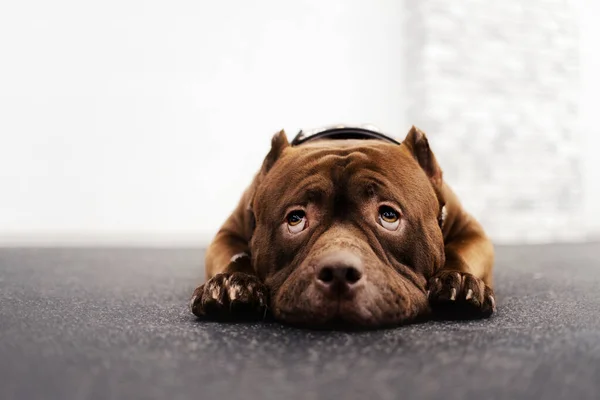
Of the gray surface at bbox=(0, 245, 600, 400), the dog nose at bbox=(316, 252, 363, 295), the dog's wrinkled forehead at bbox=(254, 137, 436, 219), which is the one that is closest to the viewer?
the gray surface at bbox=(0, 245, 600, 400)

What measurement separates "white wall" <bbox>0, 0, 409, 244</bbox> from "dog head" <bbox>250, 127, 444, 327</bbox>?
4829mm

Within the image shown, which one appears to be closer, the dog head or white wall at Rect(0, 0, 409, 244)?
the dog head

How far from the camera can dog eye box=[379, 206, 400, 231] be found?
6.47ft

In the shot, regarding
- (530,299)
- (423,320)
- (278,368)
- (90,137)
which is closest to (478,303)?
(423,320)

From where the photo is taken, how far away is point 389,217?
199 cm

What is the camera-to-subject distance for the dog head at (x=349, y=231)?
5.45 feet

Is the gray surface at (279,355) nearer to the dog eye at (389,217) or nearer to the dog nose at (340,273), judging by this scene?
the dog nose at (340,273)

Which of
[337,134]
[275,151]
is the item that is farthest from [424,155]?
[275,151]

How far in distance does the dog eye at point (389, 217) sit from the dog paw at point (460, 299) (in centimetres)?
22

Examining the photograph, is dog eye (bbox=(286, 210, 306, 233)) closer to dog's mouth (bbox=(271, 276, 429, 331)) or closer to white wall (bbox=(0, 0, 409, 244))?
dog's mouth (bbox=(271, 276, 429, 331))

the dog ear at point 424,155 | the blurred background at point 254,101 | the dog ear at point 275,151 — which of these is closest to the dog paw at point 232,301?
the dog ear at point 275,151

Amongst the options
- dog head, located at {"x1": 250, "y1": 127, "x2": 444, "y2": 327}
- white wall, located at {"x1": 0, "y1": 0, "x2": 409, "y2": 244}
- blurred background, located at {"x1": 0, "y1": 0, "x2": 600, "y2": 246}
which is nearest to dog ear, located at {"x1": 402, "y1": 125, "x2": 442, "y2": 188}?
dog head, located at {"x1": 250, "y1": 127, "x2": 444, "y2": 327}

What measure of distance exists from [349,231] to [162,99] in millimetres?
5505

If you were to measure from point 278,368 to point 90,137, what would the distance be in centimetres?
605
